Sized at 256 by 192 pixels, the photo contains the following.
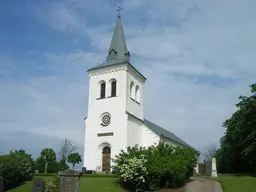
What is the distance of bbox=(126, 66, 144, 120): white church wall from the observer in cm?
3792

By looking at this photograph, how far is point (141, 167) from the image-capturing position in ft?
83.0

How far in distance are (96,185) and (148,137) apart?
14.2 m

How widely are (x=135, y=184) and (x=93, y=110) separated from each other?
14.2 m

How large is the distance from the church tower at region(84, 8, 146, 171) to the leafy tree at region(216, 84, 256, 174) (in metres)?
11.1

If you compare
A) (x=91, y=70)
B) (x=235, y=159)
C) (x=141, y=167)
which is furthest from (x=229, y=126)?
(x=91, y=70)

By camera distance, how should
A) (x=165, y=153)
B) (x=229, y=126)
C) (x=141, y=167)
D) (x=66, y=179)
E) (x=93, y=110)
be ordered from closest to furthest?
(x=66, y=179), (x=141, y=167), (x=165, y=153), (x=229, y=126), (x=93, y=110)

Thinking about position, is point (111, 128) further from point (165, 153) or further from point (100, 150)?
point (165, 153)

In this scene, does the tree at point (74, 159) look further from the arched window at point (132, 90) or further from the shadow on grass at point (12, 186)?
the shadow on grass at point (12, 186)

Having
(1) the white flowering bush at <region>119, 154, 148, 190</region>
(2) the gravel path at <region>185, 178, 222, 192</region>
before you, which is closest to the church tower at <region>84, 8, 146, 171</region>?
(1) the white flowering bush at <region>119, 154, 148, 190</region>

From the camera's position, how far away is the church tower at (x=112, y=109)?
3597 cm

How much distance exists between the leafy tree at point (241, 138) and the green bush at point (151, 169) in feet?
27.7

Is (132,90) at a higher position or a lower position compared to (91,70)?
lower

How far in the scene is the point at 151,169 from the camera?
25.0m

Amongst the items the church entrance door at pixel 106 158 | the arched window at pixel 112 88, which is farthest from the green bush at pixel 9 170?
the arched window at pixel 112 88
